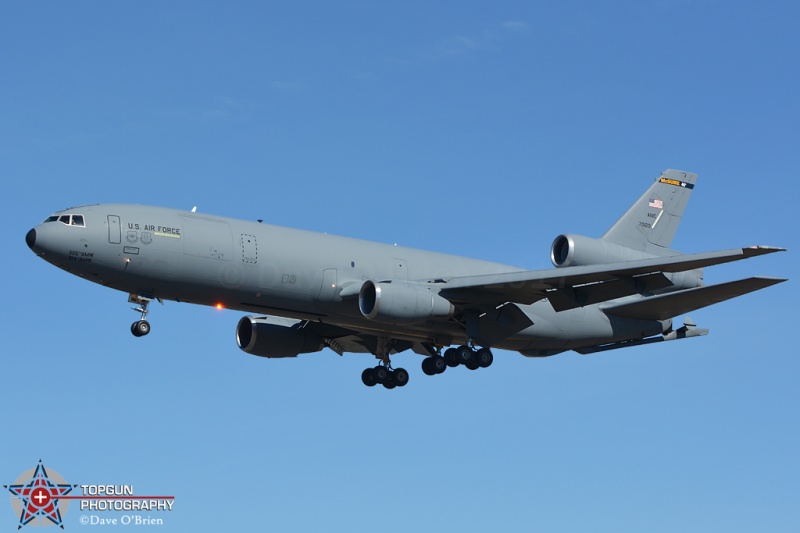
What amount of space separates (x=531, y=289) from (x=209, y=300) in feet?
34.5

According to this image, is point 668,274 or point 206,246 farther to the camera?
point 668,274

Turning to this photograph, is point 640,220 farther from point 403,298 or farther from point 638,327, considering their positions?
point 403,298

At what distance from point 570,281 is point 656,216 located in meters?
8.71

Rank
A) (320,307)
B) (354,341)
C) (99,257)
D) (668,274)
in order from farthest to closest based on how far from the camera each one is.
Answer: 1. (354,341)
2. (668,274)
3. (320,307)
4. (99,257)

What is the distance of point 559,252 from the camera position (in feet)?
136

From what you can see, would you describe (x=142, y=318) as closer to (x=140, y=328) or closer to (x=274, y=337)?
(x=140, y=328)

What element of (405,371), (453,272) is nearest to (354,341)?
(405,371)

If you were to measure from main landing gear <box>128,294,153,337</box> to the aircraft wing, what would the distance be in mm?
9554

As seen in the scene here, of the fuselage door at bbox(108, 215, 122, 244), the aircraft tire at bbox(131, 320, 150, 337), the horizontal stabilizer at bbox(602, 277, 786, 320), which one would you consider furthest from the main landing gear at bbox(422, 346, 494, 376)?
the fuselage door at bbox(108, 215, 122, 244)

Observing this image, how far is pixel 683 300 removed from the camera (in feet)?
141

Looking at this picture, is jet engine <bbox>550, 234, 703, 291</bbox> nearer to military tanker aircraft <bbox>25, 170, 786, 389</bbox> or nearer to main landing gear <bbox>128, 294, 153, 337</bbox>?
military tanker aircraft <bbox>25, 170, 786, 389</bbox>

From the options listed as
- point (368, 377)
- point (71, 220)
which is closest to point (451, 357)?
point (368, 377)

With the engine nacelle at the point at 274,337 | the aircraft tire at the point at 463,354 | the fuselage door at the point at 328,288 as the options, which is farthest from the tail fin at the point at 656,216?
the engine nacelle at the point at 274,337

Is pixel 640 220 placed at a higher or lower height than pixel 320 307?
higher
